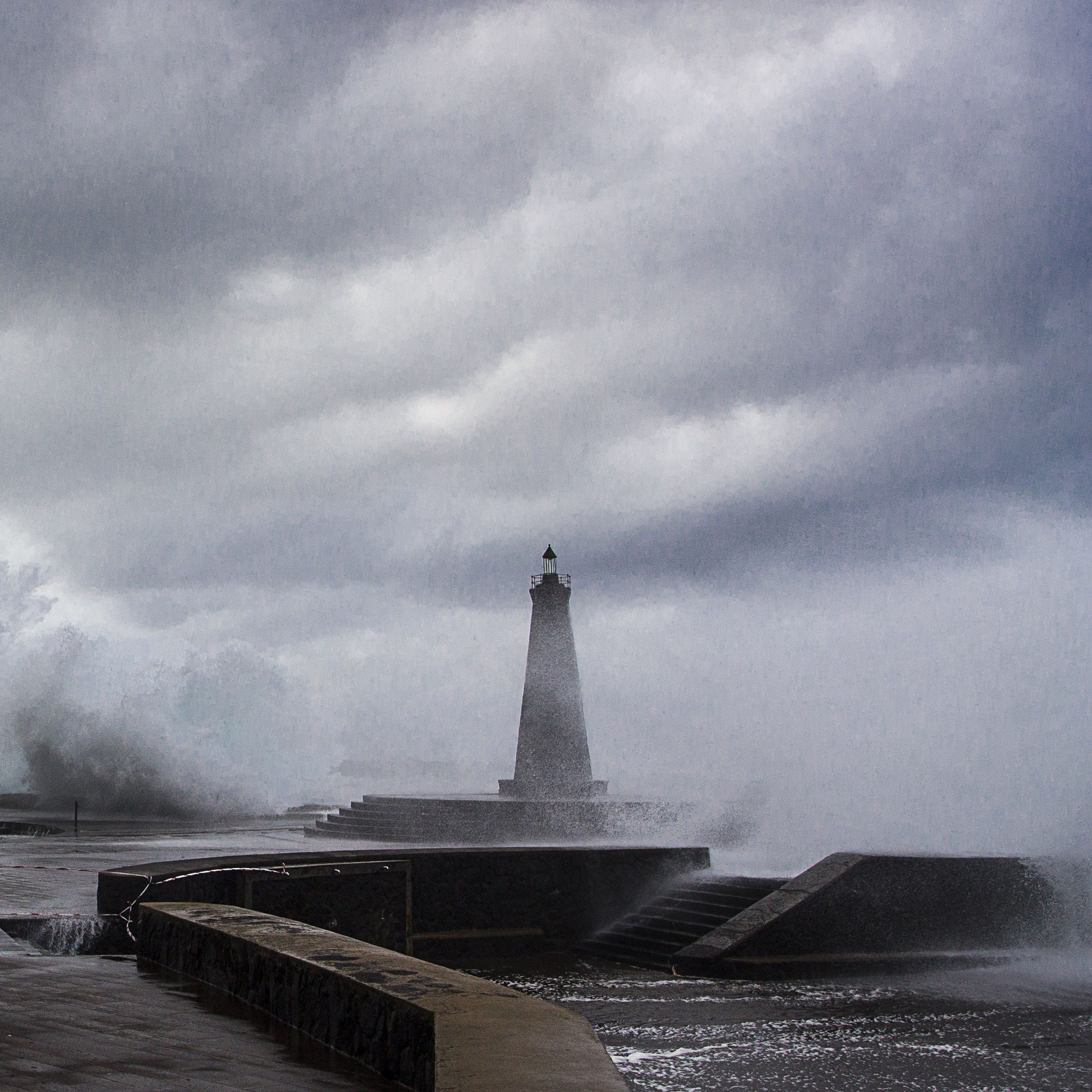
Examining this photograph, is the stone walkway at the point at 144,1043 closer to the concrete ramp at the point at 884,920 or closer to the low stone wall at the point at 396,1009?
the low stone wall at the point at 396,1009

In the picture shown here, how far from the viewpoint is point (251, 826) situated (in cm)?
2384

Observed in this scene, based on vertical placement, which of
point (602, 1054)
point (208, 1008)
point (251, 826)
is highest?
point (602, 1054)

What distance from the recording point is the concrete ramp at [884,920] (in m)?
9.72

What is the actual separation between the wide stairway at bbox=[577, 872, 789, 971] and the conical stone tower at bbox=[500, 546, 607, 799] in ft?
31.1

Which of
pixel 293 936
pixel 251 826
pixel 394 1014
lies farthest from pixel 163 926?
pixel 251 826

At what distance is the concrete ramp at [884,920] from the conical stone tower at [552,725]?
10.7 m

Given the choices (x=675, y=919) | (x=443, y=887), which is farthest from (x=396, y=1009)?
(x=675, y=919)

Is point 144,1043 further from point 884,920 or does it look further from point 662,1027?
point 884,920

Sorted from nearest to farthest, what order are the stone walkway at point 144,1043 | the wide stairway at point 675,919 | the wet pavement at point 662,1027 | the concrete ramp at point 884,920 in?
1. the stone walkway at point 144,1043
2. the wet pavement at point 662,1027
3. the concrete ramp at point 884,920
4. the wide stairway at point 675,919

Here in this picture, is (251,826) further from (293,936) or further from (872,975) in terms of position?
(293,936)

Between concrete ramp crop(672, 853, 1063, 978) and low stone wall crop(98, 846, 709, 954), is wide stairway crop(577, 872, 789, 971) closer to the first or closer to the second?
low stone wall crop(98, 846, 709, 954)

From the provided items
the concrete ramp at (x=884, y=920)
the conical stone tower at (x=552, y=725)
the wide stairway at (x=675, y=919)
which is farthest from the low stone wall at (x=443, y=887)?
the conical stone tower at (x=552, y=725)

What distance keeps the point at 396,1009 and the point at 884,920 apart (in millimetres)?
7850

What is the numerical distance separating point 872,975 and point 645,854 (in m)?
2.80
